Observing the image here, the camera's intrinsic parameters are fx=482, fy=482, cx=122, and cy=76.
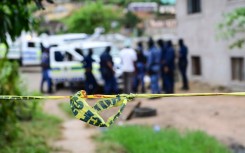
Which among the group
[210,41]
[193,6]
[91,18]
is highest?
[193,6]

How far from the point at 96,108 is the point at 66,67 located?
1141cm

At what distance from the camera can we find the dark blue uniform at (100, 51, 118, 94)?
12516 millimetres

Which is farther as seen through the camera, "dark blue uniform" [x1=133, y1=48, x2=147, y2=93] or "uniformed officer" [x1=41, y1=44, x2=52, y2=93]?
"uniformed officer" [x1=41, y1=44, x2=52, y2=93]

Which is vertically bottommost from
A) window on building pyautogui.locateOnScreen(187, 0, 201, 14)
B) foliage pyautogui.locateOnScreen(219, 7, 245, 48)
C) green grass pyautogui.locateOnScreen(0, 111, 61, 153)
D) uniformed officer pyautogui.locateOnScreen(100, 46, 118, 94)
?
green grass pyautogui.locateOnScreen(0, 111, 61, 153)

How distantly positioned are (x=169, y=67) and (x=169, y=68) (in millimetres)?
31

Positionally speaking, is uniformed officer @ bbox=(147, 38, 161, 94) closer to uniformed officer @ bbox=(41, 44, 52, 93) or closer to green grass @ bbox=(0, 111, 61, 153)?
green grass @ bbox=(0, 111, 61, 153)

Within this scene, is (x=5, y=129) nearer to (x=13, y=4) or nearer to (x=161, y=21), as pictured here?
(x=13, y=4)

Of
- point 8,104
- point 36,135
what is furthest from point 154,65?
point 8,104

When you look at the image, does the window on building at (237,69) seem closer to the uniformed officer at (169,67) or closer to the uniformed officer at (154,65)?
the uniformed officer at (169,67)

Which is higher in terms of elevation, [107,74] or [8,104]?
[8,104]

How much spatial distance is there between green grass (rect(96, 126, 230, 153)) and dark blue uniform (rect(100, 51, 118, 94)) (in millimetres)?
4518

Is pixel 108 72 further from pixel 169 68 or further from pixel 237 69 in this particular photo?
pixel 237 69

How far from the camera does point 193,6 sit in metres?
16.0

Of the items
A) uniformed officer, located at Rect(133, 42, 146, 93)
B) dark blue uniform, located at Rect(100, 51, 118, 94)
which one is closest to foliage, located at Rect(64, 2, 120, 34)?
uniformed officer, located at Rect(133, 42, 146, 93)
